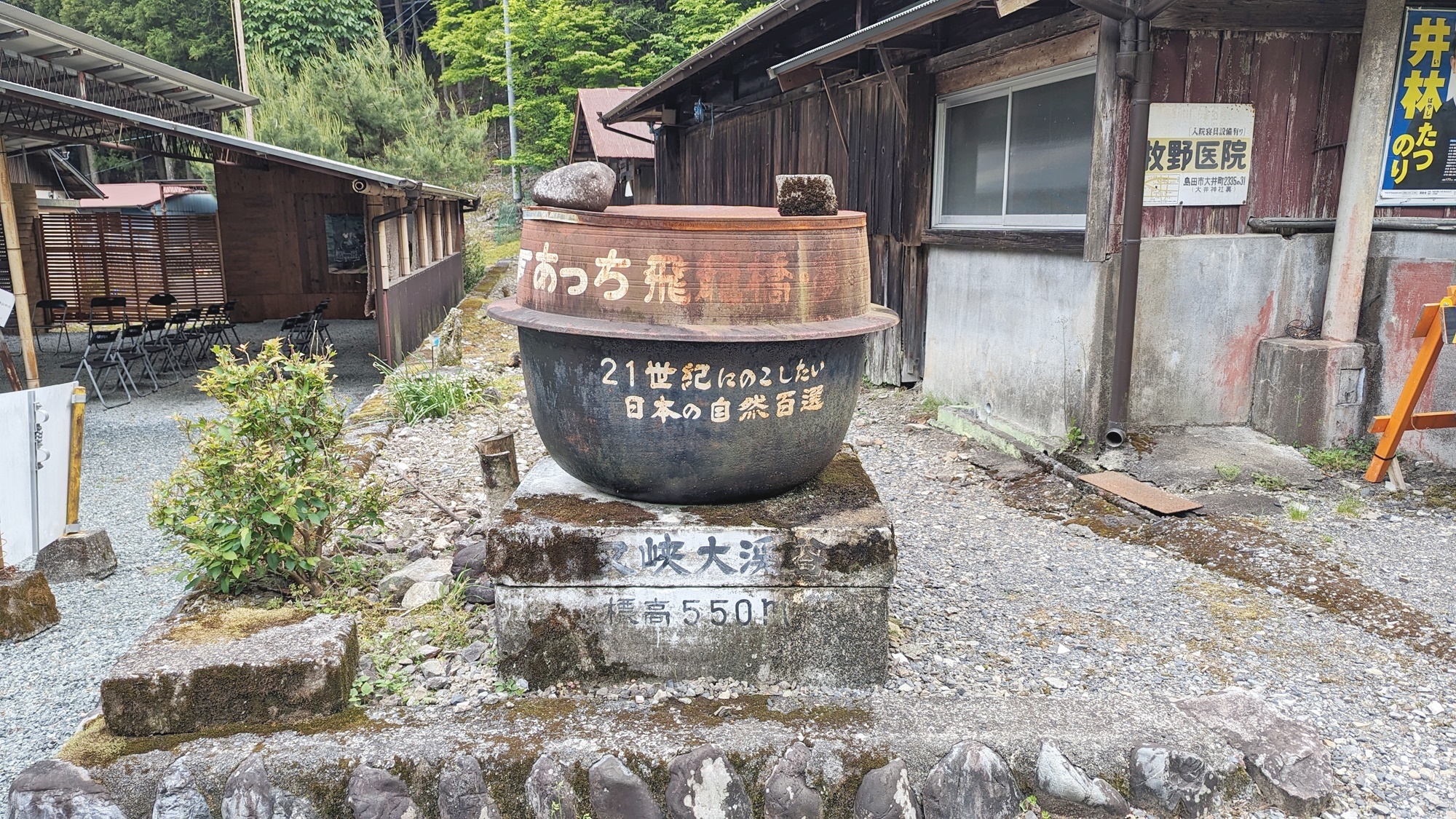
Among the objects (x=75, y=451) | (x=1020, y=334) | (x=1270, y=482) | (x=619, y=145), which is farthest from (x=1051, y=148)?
(x=619, y=145)

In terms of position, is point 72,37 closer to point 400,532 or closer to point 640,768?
point 400,532

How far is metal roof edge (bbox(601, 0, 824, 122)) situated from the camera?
25.7 ft

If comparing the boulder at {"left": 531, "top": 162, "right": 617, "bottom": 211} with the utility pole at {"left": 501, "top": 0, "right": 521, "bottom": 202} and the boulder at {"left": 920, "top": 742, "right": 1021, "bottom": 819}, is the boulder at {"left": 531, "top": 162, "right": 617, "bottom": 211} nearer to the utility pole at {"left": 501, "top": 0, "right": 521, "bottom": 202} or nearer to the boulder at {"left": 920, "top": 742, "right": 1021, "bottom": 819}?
the boulder at {"left": 920, "top": 742, "right": 1021, "bottom": 819}

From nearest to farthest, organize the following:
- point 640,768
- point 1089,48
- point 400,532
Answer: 1. point 640,768
2. point 400,532
3. point 1089,48

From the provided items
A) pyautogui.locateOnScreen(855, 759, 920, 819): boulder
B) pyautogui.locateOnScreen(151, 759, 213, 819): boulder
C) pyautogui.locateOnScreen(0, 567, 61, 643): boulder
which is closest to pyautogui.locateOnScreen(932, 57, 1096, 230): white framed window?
pyautogui.locateOnScreen(855, 759, 920, 819): boulder

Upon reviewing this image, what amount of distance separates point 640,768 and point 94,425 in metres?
9.01

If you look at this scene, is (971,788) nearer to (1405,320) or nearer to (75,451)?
(1405,320)

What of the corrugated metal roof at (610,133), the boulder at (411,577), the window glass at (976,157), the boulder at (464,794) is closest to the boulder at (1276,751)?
the boulder at (464,794)

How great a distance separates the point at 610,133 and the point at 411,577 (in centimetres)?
1708

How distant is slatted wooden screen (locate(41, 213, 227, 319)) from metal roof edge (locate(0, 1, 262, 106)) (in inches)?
103

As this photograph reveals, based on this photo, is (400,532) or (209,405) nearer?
(400,532)

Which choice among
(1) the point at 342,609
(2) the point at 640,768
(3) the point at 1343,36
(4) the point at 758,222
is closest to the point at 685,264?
(4) the point at 758,222

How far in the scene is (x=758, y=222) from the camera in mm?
3055

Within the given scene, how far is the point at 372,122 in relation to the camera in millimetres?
19750
